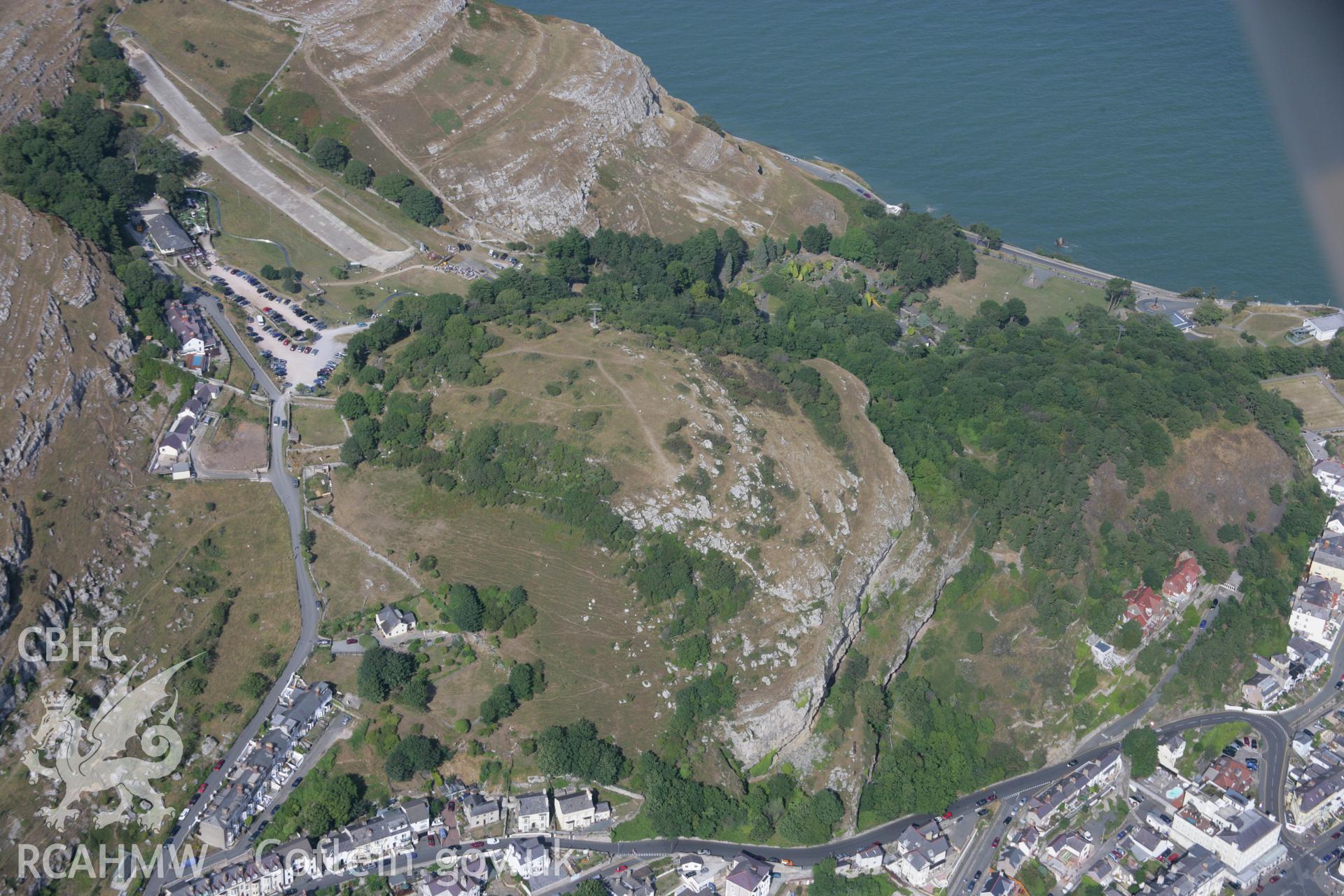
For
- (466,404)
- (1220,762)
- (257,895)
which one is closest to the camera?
(257,895)

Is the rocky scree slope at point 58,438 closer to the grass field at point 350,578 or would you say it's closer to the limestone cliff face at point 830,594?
the grass field at point 350,578

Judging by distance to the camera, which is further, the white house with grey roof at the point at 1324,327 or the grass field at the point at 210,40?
the grass field at the point at 210,40

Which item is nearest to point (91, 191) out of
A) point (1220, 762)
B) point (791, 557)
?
point (791, 557)

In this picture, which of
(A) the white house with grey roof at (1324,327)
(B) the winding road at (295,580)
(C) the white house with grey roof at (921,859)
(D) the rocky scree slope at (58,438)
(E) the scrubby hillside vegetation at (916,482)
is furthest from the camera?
(A) the white house with grey roof at (1324,327)

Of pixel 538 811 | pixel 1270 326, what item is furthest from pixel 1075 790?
pixel 1270 326

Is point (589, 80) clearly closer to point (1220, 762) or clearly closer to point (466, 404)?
point (466, 404)

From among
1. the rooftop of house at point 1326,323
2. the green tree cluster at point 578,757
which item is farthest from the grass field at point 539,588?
the rooftop of house at point 1326,323

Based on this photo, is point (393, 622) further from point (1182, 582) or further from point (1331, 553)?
point (1331, 553)
